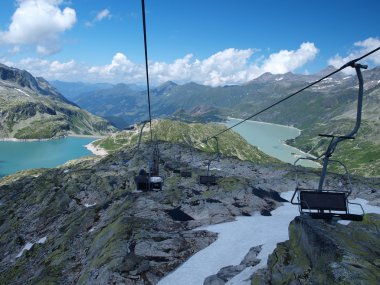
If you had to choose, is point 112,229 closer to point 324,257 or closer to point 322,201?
point 322,201

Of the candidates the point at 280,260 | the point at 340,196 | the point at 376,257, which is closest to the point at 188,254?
the point at 280,260

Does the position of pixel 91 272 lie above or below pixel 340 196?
below

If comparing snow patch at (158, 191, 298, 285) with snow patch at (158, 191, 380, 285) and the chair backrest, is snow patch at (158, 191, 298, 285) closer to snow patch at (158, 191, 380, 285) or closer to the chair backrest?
snow patch at (158, 191, 380, 285)

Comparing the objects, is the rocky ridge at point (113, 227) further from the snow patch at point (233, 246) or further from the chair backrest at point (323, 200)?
the chair backrest at point (323, 200)

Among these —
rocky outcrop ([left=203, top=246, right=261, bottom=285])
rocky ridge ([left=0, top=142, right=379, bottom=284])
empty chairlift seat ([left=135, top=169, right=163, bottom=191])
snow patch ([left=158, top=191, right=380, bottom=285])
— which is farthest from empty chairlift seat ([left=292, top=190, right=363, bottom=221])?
empty chairlift seat ([left=135, top=169, right=163, bottom=191])

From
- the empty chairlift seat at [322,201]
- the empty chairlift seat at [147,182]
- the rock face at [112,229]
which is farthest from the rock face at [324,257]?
the empty chairlift seat at [147,182]

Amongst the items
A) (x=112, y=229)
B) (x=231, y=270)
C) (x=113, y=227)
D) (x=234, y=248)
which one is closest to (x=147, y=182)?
(x=113, y=227)

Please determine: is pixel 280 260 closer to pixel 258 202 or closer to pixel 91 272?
pixel 91 272
